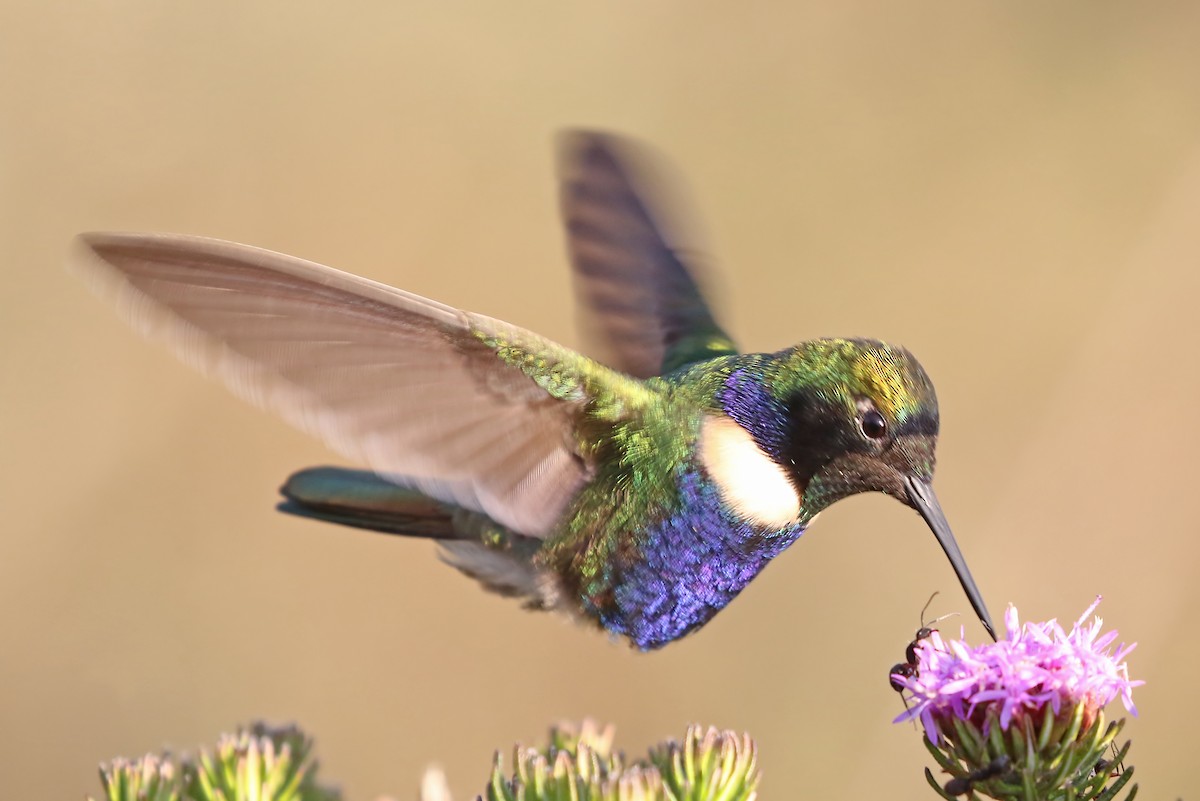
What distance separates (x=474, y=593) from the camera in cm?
559

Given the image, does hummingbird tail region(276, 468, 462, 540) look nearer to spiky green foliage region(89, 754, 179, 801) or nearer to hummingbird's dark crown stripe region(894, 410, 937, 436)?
spiky green foliage region(89, 754, 179, 801)

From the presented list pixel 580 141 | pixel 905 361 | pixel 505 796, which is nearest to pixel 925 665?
pixel 905 361

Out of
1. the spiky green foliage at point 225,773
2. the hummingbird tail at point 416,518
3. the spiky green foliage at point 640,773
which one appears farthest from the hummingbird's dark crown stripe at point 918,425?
the spiky green foliage at point 225,773

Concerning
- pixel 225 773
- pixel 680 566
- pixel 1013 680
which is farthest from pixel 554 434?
pixel 1013 680

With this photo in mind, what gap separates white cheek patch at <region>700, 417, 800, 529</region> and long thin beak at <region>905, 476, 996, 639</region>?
0.25 metres

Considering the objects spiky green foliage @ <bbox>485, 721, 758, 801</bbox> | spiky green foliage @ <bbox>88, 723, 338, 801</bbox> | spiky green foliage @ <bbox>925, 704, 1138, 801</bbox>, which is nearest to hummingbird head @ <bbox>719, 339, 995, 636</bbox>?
spiky green foliage @ <bbox>925, 704, 1138, 801</bbox>

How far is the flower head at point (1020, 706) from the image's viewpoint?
198cm

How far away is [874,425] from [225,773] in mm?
1378

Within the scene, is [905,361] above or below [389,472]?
above

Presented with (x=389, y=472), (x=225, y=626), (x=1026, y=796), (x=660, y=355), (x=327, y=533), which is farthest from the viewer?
(x=327, y=533)

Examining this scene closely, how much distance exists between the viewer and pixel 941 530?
2348 mm

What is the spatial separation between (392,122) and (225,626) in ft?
9.18

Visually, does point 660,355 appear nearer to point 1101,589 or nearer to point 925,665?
point 925,665

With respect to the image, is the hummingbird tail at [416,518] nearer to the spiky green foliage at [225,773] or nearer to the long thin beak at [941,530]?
the spiky green foliage at [225,773]
